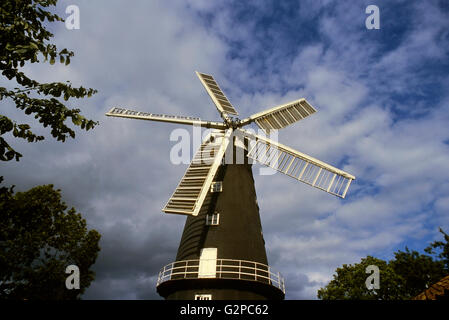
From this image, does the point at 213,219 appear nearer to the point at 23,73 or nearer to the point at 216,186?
the point at 216,186

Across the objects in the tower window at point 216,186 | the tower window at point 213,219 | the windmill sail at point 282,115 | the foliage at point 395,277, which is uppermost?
the windmill sail at point 282,115

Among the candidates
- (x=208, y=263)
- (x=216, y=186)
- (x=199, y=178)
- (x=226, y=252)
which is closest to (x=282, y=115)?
(x=216, y=186)

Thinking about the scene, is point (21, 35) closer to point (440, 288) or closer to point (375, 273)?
point (440, 288)

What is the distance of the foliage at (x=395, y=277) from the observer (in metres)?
23.3

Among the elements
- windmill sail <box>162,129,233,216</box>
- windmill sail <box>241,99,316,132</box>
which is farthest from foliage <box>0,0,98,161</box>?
windmill sail <box>241,99,316,132</box>

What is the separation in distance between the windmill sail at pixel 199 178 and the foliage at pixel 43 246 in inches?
439

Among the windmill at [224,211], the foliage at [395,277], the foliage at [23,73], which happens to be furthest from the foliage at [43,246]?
the foliage at [395,277]

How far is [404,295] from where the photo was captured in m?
26.7

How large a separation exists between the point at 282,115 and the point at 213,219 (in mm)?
11130

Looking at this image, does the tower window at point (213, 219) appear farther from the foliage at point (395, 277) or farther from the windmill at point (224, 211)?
the foliage at point (395, 277)

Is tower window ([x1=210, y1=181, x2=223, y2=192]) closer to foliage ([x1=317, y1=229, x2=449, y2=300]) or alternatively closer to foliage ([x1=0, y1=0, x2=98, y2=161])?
foliage ([x1=0, y1=0, x2=98, y2=161])

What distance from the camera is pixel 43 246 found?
2041 centimetres

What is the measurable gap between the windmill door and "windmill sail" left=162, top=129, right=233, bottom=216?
7.41 ft
